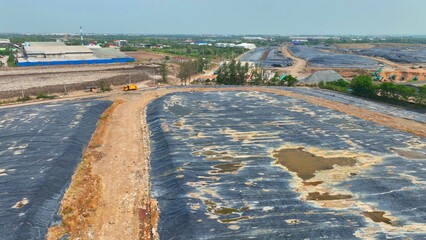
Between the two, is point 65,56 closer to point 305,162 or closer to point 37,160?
point 37,160

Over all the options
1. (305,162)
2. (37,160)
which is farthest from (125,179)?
(305,162)

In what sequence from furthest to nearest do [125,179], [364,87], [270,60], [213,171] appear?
[270,60] < [364,87] < [125,179] < [213,171]

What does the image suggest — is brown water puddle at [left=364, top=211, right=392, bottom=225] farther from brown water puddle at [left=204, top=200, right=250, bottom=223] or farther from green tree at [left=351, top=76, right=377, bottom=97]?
green tree at [left=351, top=76, right=377, bottom=97]

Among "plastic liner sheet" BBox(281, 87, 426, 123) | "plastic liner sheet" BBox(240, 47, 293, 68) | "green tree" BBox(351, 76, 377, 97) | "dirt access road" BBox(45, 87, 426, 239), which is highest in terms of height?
"plastic liner sheet" BBox(240, 47, 293, 68)

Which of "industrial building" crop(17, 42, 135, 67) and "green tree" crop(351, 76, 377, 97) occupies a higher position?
"industrial building" crop(17, 42, 135, 67)

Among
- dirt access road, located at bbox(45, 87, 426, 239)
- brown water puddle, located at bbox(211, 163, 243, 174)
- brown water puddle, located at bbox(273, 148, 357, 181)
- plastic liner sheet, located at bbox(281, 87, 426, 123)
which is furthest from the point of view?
plastic liner sheet, located at bbox(281, 87, 426, 123)

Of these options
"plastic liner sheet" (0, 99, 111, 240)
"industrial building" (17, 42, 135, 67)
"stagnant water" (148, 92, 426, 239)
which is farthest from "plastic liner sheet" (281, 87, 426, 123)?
"industrial building" (17, 42, 135, 67)
